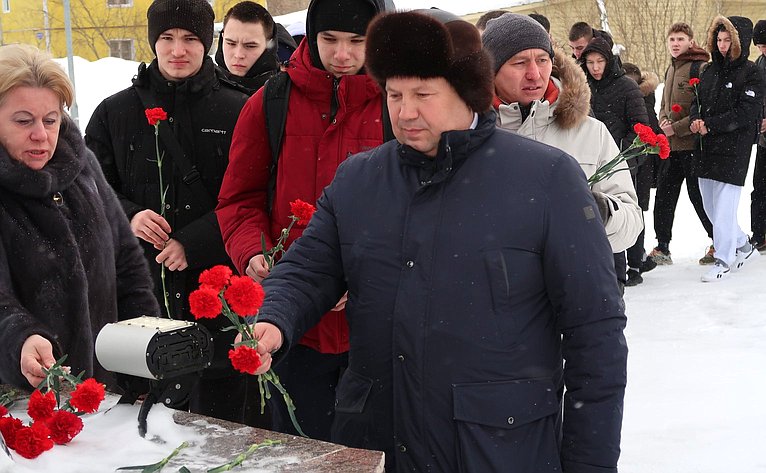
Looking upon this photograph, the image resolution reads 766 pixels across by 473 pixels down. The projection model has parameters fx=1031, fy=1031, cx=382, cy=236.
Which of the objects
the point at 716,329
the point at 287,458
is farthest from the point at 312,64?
the point at 716,329

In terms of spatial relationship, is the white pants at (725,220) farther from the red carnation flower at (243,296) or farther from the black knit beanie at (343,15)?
the red carnation flower at (243,296)

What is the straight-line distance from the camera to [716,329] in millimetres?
7227

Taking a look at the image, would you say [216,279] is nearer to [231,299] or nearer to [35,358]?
[231,299]

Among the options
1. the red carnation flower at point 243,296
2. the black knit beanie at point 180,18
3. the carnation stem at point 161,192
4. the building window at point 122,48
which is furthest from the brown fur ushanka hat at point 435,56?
the building window at point 122,48

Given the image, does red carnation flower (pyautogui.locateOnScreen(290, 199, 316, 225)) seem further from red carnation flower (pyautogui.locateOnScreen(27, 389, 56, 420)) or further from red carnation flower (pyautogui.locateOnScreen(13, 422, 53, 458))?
red carnation flower (pyautogui.locateOnScreen(13, 422, 53, 458))

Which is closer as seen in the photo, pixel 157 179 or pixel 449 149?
pixel 449 149

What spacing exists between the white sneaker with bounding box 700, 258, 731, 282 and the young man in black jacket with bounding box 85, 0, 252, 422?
547 cm

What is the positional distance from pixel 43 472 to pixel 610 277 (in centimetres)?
135

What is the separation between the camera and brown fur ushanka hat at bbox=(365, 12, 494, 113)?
8.42ft

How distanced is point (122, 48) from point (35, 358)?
108 feet

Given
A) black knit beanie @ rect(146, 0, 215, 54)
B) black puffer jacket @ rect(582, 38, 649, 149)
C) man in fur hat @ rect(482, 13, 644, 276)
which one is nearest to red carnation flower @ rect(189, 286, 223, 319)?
man in fur hat @ rect(482, 13, 644, 276)

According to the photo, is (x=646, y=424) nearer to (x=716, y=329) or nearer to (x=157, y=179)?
(x=716, y=329)

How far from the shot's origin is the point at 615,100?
26.3 ft

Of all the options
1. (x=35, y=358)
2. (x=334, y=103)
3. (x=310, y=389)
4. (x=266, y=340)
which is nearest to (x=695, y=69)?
(x=334, y=103)
